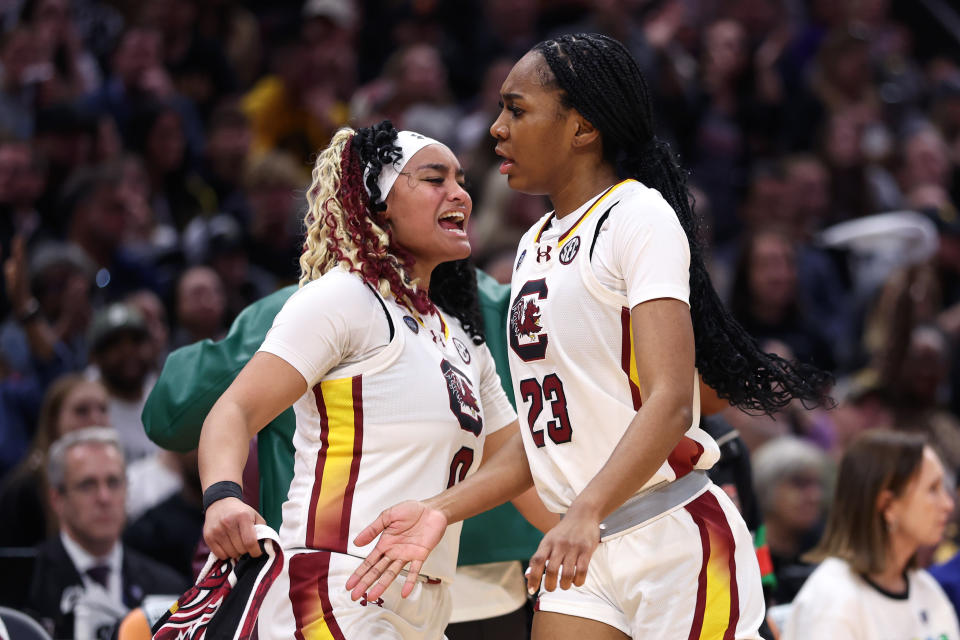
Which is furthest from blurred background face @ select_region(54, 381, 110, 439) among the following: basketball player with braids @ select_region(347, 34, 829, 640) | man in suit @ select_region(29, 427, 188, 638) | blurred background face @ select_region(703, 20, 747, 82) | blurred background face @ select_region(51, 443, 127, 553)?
blurred background face @ select_region(703, 20, 747, 82)

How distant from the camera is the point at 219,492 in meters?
2.96

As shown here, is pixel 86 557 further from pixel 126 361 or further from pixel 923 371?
pixel 923 371

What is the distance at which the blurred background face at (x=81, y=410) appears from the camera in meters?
6.52

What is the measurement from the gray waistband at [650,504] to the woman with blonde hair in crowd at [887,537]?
2212mm

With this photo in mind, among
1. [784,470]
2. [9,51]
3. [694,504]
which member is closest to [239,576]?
[694,504]

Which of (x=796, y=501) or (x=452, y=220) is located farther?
(x=796, y=501)

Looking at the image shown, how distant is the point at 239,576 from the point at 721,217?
304 inches

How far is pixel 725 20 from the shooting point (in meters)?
12.0

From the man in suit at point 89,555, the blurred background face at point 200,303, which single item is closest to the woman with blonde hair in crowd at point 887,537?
the man in suit at point 89,555

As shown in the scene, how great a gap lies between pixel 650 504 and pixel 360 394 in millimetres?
764

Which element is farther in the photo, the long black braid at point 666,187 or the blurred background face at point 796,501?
the blurred background face at point 796,501

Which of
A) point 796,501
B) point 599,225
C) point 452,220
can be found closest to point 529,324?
point 599,225

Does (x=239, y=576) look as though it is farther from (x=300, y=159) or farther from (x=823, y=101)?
(x=823, y=101)

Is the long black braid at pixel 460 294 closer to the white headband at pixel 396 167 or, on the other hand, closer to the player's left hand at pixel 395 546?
the white headband at pixel 396 167
